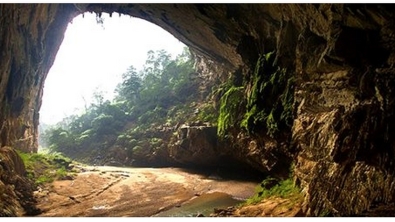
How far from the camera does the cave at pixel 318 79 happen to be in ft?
16.5

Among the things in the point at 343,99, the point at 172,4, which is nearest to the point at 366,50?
the point at 343,99

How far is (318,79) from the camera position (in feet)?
23.2

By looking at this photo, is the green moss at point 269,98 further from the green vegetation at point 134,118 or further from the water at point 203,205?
the green vegetation at point 134,118

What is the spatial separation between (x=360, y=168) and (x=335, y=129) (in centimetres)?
80

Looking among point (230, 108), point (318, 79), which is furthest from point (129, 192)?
point (318, 79)

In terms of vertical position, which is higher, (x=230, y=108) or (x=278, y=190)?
(x=230, y=108)

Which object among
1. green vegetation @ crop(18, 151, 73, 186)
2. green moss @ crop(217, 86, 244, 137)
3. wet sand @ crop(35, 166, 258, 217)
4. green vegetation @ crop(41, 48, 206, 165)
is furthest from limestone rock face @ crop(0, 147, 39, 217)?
green vegetation @ crop(41, 48, 206, 165)

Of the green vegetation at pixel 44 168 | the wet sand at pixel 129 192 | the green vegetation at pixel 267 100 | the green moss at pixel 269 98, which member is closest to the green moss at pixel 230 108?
the green vegetation at pixel 267 100

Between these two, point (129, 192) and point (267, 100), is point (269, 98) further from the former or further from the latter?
point (129, 192)

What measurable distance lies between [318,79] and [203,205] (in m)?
4.98

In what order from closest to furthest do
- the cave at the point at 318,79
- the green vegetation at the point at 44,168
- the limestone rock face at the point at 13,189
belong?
the cave at the point at 318,79
the limestone rock face at the point at 13,189
the green vegetation at the point at 44,168

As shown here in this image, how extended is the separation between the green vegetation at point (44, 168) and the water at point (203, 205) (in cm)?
657

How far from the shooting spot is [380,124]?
4.96m

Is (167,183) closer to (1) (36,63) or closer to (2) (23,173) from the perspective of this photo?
(2) (23,173)
